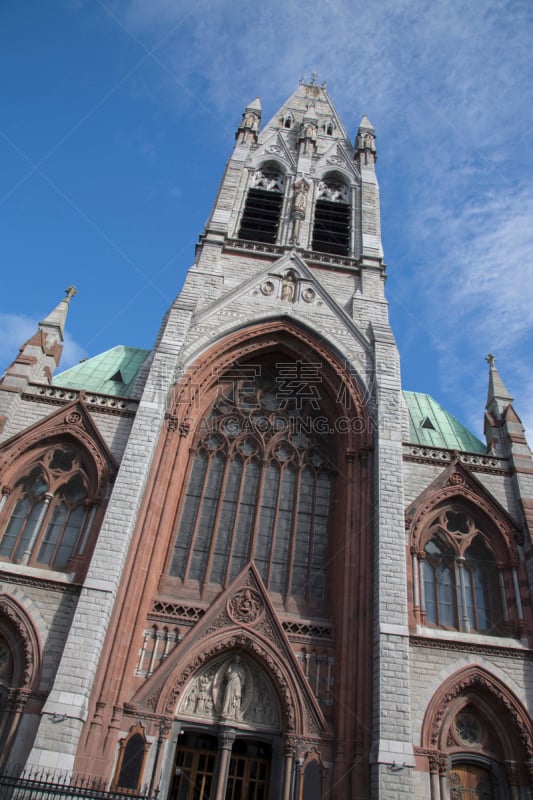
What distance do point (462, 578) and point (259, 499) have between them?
5.65 m

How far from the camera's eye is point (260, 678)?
45.0 feet

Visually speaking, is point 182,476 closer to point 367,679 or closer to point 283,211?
point 367,679

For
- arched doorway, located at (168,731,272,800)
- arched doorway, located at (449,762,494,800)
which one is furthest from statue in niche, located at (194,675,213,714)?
arched doorway, located at (449,762,494,800)

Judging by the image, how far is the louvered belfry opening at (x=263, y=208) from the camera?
939 inches

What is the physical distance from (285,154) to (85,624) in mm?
22457

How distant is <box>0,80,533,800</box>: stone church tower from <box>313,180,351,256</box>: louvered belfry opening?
2.84m

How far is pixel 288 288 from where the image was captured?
20578mm

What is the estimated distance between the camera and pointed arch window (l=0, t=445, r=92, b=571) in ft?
47.7

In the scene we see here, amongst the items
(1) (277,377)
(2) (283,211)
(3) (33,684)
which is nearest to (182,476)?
(1) (277,377)

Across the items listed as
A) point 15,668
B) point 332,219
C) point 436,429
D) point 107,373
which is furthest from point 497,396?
point 15,668

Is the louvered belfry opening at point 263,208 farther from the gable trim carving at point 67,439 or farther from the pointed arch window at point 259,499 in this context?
the gable trim carving at point 67,439

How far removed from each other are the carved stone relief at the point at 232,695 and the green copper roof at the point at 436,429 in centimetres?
843

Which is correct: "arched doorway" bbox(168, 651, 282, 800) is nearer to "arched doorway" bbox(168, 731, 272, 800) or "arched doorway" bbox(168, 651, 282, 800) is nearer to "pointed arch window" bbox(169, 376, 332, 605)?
"arched doorway" bbox(168, 731, 272, 800)

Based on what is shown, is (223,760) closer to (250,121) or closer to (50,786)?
(50,786)
